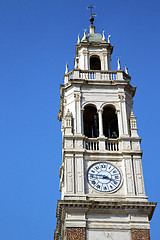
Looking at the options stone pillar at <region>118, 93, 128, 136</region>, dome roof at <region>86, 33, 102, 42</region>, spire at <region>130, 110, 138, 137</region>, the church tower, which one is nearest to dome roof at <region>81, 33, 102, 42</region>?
dome roof at <region>86, 33, 102, 42</region>

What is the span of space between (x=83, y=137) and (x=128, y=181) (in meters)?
4.50

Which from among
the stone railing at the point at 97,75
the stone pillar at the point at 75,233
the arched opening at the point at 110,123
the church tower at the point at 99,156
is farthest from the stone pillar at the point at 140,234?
the stone railing at the point at 97,75

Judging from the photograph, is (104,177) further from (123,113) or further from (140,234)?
(123,113)

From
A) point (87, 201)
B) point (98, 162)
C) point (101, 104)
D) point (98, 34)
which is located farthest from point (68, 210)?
point (98, 34)

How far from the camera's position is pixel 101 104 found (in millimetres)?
45844

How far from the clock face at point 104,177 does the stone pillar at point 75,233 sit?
136 inches

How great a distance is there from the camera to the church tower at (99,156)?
39.9 meters

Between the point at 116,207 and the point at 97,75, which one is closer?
the point at 116,207

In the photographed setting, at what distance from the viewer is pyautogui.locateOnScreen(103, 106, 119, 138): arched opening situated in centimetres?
4634

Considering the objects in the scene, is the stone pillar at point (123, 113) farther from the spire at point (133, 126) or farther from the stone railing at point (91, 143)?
the stone railing at point (91, 143)

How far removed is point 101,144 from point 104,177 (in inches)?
103

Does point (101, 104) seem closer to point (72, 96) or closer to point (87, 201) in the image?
point (72, 96)

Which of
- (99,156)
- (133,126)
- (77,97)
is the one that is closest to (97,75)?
(77,97)

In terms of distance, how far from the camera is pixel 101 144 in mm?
43781
